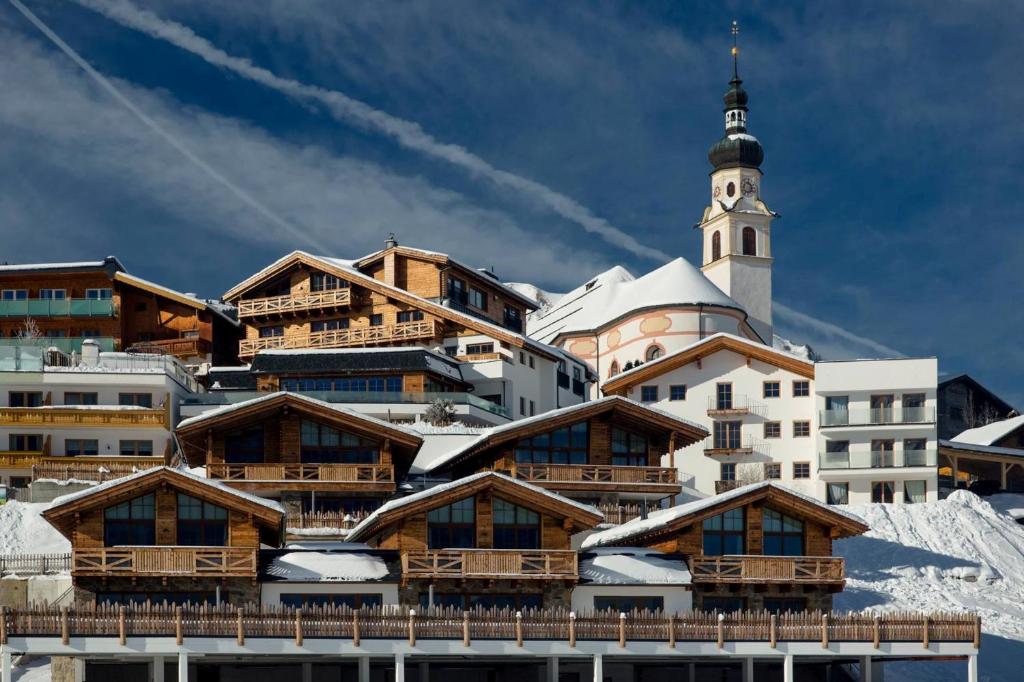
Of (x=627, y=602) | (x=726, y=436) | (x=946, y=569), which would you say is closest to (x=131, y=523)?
(x=627, y=602)

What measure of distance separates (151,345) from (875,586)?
133 feet

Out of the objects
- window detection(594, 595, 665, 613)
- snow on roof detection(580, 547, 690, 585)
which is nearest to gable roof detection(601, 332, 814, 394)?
snow on roof detection(580, 547, 690, 585)

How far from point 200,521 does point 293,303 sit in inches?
1561

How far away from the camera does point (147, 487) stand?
168 feet

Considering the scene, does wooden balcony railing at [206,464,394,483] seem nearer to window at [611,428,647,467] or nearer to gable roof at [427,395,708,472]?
gable roof at [427,395,708,472]

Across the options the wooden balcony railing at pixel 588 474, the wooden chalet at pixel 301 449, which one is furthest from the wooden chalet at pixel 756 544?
the wooden chalet at pixel 301 449

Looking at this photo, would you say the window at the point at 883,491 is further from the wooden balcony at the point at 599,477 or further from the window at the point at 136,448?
the window at the point at 136,448

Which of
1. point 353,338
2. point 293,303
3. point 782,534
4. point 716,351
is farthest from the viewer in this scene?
point 293,303

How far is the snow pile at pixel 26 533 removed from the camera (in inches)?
2404

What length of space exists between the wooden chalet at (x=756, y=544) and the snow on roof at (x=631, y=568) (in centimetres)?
49

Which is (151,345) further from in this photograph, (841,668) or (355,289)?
(841,668)

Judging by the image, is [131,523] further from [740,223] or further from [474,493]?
[740,223]

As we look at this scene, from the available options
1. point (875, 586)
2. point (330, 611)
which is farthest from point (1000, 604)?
point (330, 611)

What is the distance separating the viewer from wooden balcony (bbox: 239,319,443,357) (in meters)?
86.6
